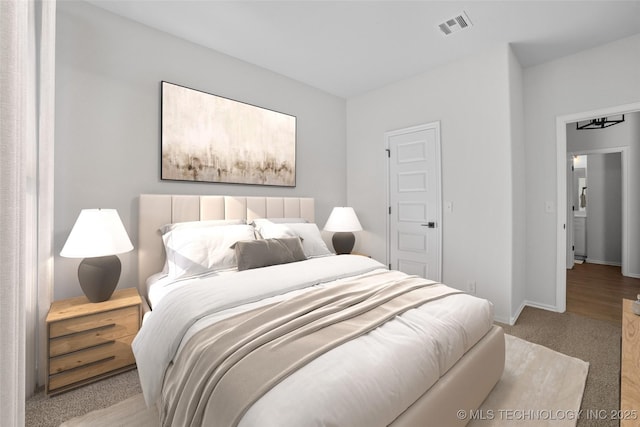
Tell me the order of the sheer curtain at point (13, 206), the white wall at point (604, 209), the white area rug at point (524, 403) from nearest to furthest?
the sheer curtain at point (13, 206) → the white area rug at point (524, 403) → the white wall at point (604, 209)

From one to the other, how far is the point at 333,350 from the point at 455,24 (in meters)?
2.95

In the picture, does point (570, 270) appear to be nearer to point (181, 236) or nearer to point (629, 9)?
point (629, 9)

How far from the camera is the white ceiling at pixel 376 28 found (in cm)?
232

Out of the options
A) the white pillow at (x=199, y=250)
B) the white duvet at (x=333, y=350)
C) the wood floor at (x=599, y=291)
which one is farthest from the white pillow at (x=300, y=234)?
the wood floor at (x=599, y=291)

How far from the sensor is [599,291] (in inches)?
147

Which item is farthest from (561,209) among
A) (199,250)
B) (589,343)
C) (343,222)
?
(199,250)

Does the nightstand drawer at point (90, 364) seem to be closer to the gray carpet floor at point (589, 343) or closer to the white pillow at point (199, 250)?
the white pillow at point (199, 250)

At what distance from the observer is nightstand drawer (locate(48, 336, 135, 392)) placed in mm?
1762

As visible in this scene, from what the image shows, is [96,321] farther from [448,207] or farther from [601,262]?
[601,262]

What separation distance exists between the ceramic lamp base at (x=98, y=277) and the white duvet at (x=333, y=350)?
0.45m

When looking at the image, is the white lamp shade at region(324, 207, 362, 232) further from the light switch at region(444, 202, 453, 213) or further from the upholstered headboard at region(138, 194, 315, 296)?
the light switch at region(444, 202, 453, 213)

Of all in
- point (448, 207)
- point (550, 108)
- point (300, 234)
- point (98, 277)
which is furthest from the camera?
point (448, 207)

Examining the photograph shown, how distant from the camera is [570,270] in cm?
491

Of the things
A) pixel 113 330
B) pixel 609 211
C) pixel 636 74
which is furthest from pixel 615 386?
pixel 609 211
